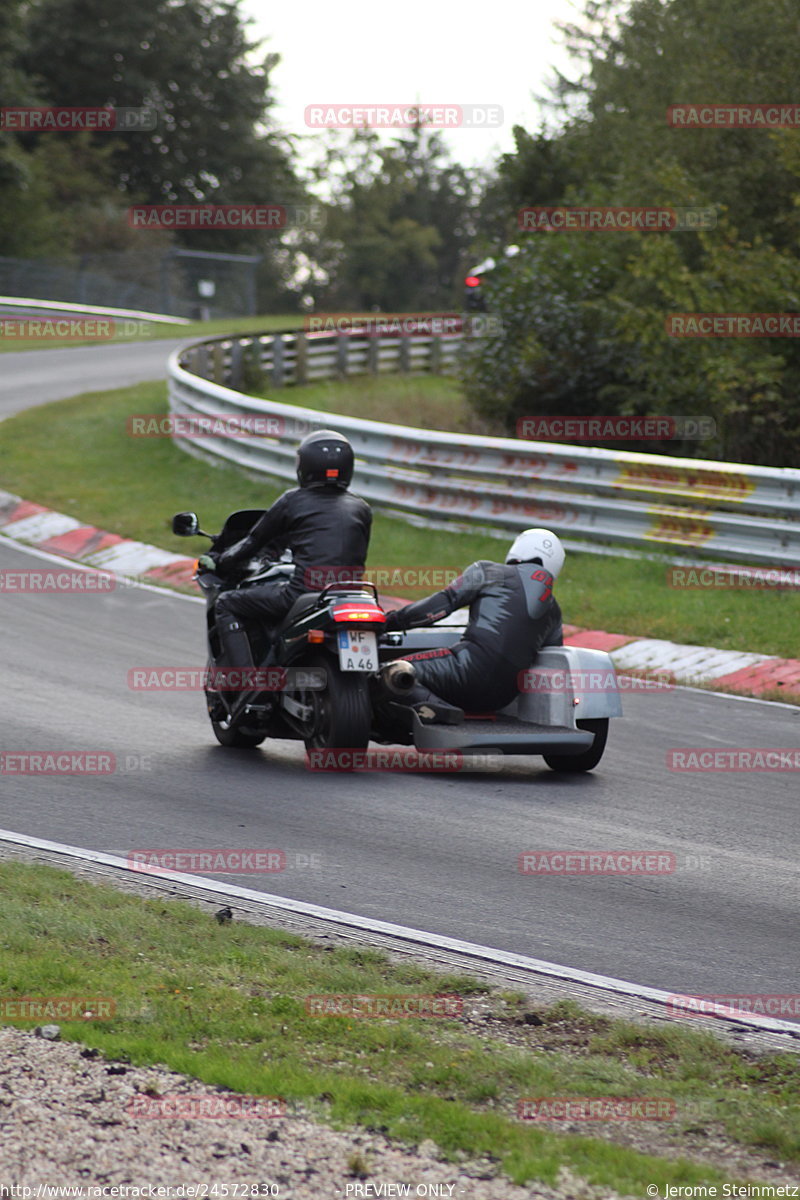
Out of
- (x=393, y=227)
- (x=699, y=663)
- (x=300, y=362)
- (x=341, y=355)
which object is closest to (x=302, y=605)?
(x=699, y=663)

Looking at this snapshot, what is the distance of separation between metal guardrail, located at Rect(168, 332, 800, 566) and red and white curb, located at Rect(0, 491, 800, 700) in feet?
5.49

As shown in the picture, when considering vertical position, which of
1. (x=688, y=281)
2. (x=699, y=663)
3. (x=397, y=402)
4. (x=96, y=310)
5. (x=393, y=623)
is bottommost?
(x=699, y=663)

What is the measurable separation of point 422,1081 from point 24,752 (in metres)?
4.95

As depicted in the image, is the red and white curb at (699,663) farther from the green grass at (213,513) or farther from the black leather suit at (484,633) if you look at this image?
the black leather suit at (484,633)

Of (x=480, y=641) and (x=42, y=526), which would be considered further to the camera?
(x=42, y=526)

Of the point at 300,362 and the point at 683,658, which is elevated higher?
the point at 300,362

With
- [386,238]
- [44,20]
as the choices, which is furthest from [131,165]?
[386,238]

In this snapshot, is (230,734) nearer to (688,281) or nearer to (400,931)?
(400,931)

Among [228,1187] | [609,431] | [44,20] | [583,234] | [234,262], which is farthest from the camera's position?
[44,20]

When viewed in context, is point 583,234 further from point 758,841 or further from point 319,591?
point 758,841

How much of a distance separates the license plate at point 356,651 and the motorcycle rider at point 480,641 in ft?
0.89

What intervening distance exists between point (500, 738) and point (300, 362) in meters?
22.0

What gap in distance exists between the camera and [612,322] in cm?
2089

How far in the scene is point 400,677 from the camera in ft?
27.2
